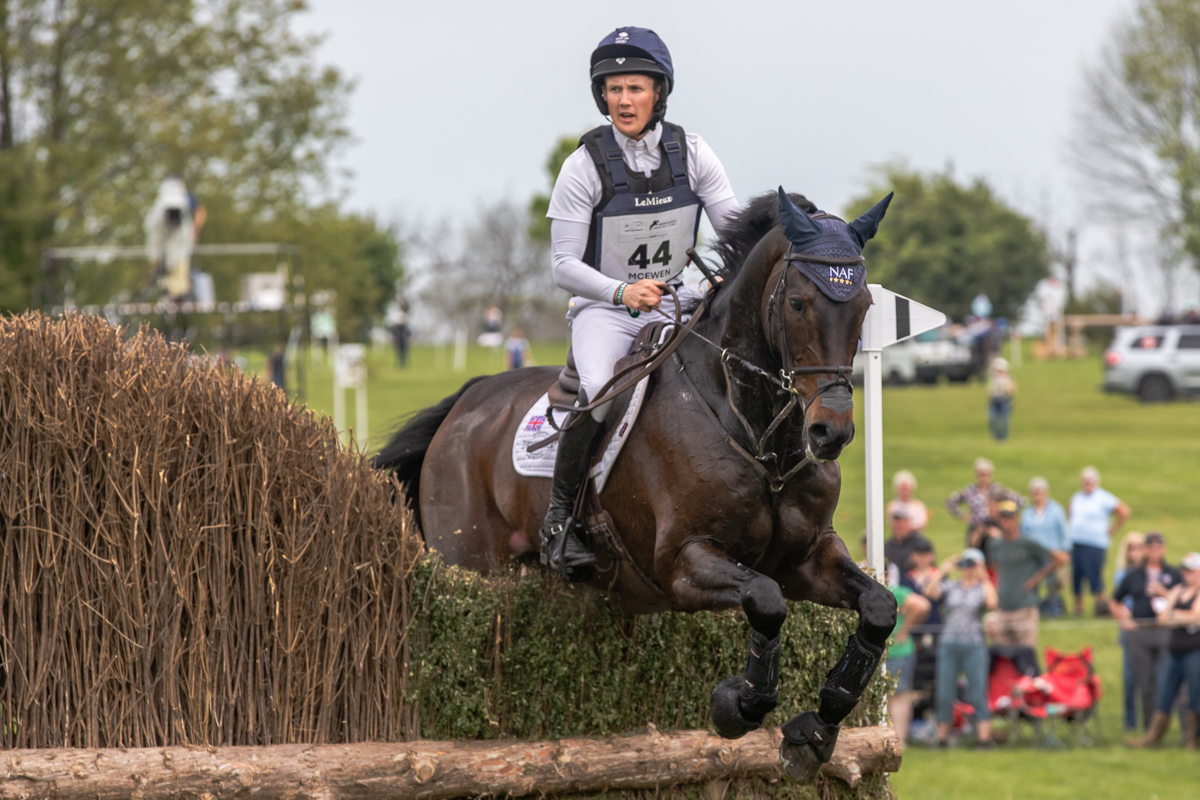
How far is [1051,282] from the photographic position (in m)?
43.2

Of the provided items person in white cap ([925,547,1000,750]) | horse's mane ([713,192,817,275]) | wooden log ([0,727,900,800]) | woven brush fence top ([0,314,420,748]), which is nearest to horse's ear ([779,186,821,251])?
horse's mane ([713,192,817,275])

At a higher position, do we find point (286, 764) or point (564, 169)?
point (564, 169)

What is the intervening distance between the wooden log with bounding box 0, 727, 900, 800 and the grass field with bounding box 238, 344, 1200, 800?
4.14ft

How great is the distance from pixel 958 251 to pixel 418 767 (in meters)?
44.6

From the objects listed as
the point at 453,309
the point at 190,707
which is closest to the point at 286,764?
the point at 190,707

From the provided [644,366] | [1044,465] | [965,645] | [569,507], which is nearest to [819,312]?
[644,366]

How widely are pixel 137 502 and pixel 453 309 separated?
47.6 meters

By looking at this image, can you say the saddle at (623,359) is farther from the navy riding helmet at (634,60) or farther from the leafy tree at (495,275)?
the leafy tree at (495,275)

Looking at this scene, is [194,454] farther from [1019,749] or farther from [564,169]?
[1019,749]

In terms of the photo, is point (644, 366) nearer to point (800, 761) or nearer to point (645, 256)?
point (645, 256)

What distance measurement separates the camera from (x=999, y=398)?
24031 millimetres

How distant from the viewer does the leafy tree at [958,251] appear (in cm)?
4584

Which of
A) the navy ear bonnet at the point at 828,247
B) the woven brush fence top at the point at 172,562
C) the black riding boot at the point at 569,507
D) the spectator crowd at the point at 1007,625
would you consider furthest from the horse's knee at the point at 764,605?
the spectator crowd at the point at 1007,625

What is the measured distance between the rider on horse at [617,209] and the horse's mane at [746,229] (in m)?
0.10
